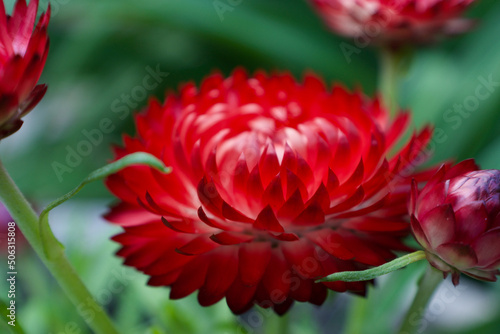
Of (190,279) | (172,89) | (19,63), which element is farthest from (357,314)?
(172,89)

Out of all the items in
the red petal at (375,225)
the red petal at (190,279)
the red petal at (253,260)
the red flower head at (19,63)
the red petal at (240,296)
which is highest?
the red flower head at (19,63)

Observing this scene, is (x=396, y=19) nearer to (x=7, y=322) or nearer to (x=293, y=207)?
(x=293, y=207)

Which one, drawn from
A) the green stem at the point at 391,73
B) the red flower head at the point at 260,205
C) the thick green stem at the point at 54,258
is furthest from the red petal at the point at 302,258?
the green stem at the point at 391,73

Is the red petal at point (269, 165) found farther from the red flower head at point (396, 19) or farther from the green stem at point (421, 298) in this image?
the red flower head at point (396, 19)

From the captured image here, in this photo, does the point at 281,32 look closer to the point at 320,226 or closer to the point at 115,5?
the point at 115,5

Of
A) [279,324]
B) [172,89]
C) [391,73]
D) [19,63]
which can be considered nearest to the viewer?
[19,63]
